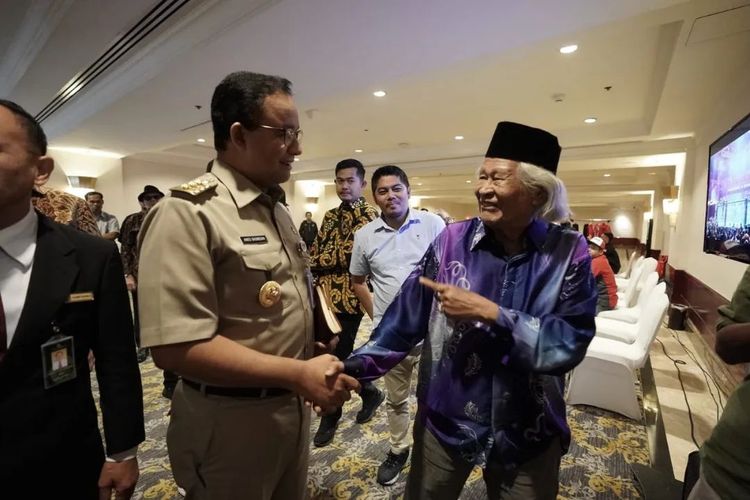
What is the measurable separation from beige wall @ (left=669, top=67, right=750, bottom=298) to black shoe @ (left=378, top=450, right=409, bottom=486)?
118 inches

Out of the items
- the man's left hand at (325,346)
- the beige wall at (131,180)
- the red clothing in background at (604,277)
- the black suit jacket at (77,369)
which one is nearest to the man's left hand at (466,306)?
the man's left hand at (325,346)

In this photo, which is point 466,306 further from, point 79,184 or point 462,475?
point 79,184

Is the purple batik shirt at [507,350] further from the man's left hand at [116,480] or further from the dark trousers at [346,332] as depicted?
the dark trousers at [346,332]

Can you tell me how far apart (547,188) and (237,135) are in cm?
89

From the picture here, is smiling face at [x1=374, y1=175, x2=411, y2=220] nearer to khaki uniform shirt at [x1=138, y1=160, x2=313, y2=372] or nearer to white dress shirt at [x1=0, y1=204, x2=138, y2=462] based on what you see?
khaki uniform shirt at [x1=138, y1=160, x2=313, y2=372]

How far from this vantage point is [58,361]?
0.86 meters

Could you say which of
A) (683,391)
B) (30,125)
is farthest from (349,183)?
(683,391)

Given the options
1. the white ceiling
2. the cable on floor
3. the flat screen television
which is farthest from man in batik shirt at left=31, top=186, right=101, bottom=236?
the flat screen television

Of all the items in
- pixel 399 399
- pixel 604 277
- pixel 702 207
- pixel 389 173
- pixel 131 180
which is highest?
pixel 131 180

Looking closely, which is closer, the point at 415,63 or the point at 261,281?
the point at 261,281

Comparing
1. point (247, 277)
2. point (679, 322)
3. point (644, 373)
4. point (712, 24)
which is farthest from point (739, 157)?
point (247, 277)

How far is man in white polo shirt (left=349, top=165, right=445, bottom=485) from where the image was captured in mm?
2115

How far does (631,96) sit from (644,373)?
3285 mm

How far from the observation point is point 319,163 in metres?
10.2
